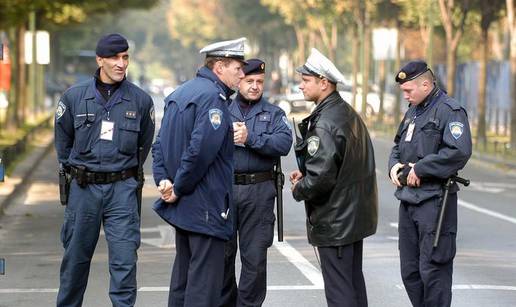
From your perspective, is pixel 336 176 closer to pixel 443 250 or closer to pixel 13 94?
pixel 443 250

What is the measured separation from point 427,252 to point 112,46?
8.21 ft

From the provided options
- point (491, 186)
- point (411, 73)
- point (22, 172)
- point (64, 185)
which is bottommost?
point (491, 186)

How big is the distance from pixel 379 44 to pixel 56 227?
104 feet

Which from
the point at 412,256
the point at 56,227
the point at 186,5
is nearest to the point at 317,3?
the point at 56,227

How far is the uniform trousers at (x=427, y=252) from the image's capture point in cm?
936

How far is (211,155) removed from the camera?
809 centimetres

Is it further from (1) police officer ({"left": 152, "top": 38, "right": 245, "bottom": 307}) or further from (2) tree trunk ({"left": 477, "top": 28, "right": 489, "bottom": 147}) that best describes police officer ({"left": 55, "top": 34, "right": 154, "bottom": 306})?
(2) tree trunk ({"left": 477, "top": 28, "right": 489, "bottom": 147})

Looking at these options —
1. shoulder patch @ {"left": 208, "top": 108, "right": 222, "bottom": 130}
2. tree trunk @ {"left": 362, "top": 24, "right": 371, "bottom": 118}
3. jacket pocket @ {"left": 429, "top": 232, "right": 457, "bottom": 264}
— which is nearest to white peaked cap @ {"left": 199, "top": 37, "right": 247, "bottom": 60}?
shoulder patch @ {"left": 208, "top": 108, "right": 222, "bottom": 130}

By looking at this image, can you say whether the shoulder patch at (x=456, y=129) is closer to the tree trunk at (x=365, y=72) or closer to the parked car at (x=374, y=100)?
the tree trunk at (x=365, y=72)

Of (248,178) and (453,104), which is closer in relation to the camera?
(453,104)

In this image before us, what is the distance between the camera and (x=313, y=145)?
8.56m

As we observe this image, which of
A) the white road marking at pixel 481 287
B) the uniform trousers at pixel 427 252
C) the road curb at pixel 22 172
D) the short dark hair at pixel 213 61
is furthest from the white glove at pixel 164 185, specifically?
the road curb at pixel 22 172

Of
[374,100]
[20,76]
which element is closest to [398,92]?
[20,76]

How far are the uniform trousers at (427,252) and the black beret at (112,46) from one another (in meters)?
2.16
